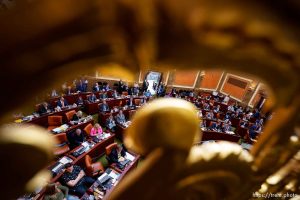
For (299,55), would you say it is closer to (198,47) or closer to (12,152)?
(198,47)

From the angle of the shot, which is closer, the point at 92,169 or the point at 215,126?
the point at 92,169

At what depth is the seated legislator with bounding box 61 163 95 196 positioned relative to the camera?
755 cm

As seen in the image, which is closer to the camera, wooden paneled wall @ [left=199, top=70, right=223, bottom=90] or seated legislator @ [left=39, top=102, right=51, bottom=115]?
seated legislator @ [left=39, top=102, right=51, bottom=115]

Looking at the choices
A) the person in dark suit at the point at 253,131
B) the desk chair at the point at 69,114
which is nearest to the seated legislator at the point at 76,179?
the desk chair at the point at 69,114

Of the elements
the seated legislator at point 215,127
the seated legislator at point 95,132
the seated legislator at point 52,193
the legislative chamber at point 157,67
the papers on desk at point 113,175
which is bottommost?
the seated legislator at point 215,127

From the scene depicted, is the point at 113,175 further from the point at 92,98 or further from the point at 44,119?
the point at 92,98

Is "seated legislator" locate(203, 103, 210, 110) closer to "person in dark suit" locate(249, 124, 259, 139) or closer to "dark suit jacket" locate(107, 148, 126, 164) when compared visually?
"person in dark suit" locate(249, 124, 259, 139)

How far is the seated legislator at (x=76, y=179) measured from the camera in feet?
24.8

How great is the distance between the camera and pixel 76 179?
305 inches

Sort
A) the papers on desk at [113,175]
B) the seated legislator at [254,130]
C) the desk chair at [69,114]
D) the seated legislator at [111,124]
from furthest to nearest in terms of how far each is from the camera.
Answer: the seated legislator at [254,130] → the seated legislator at [111,124] → the desk chair at [69,114] → the papers on desk at [113,175]

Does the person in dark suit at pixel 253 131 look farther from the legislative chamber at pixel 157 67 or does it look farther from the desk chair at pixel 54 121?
the legislative chamber at pixel 157 67

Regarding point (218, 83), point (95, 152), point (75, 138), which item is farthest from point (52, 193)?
point (218, 83)

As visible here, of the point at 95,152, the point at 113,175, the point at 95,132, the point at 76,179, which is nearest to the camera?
the point at 76,179

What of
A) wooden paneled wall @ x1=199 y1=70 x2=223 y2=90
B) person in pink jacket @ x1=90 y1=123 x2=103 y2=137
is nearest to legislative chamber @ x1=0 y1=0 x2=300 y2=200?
person in pink jacket @ x1=90 y1=123 x2=103 y2=137
